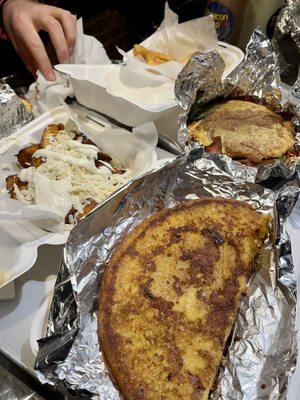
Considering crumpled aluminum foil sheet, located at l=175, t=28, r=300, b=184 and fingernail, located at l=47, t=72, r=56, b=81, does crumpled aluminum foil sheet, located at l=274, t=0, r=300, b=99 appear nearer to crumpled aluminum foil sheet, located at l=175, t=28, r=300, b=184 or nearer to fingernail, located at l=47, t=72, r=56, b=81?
crumpled aluminum foil sheet, located at l=175, t=28, r=300, b=184

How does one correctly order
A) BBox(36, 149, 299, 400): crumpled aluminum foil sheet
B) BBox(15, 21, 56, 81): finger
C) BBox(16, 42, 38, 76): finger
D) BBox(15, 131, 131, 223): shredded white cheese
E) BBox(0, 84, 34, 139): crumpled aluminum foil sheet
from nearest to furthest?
BBox(36, 149, 299, 400): crumpled aluminum foil sheet
BBox(15, 131, 131, 223): shredded white cheese
BBox(0, 84, 34, 139): crumpled aluminum foil sheet
BBox(15, 21, 56, 81): finger
BBox(16, 42, 38, 76): finger

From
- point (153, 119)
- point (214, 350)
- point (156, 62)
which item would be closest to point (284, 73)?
point (156, 62)

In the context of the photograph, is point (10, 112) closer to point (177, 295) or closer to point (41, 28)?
point (41, 28)

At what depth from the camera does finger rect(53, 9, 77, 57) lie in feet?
5.17

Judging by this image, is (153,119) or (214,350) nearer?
(214,350)

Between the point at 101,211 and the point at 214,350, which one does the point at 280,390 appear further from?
the point at 101,211

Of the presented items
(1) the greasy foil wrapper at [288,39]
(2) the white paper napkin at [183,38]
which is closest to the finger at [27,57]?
(2) the white paper napkin at [183,38]

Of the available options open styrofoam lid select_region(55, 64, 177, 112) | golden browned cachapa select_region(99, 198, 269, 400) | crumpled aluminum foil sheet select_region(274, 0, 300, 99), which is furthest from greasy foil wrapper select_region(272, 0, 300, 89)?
golden browned cachapa select_region(99, 198, 269, 400)

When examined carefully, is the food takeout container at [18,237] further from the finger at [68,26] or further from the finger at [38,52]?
the finger at [68,26]

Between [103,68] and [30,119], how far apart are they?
0.32 metres

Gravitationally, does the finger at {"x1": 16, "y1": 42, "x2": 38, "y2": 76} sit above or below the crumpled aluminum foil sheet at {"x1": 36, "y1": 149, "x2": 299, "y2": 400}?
above

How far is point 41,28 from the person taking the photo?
163 cm

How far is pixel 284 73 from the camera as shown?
75.8 inches

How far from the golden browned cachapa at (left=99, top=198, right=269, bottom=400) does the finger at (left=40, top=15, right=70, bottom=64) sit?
80 centimetres
